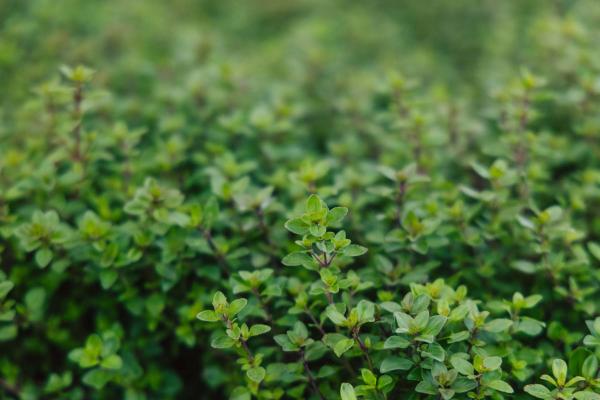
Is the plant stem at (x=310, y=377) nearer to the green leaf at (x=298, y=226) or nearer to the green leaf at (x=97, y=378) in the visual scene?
the green leaf at (x=298, y=226)

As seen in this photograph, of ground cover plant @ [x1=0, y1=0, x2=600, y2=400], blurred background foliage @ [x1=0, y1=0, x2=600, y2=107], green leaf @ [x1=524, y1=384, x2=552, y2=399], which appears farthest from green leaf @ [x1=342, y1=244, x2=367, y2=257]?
blurred background foliage @ [x1=0, y1=0, x2=600, y2=107]

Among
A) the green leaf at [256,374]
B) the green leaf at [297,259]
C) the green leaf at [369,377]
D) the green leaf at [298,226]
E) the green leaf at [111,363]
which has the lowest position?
the green leaf at [111,363]

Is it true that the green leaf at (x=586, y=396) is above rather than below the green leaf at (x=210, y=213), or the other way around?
below

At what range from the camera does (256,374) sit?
5.59 feet

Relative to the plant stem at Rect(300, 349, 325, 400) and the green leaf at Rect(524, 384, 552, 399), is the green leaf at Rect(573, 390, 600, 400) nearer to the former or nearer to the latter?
the green leaf at Rect(524, 384, 552, 399)

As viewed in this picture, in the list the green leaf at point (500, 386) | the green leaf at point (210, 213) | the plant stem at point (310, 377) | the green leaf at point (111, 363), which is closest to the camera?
the green leaf at point (500, 386)

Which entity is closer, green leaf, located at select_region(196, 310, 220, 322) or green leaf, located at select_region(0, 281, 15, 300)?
green leaf, located at select_region(196, 310, 220, 322)

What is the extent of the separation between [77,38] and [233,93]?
52.7 inches

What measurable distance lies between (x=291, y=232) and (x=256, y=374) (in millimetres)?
646

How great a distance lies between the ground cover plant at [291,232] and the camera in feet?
5.79

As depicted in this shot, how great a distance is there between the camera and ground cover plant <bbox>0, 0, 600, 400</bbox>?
1.77 meters

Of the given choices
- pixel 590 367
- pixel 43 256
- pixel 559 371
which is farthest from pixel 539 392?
pixel 43 256

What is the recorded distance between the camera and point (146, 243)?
6.73 feet

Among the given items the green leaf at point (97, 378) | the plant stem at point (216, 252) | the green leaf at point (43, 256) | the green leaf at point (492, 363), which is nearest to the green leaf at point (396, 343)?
the green leaf at point (492, 363)
